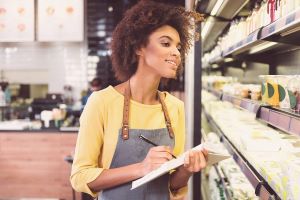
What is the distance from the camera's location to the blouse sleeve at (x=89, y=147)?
4.75 ft

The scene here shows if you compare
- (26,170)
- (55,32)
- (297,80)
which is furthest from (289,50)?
(55,32)

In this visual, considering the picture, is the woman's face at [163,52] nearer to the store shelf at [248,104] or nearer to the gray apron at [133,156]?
the gray apron at [133,156]

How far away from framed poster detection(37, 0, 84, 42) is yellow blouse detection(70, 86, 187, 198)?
12.8 ft

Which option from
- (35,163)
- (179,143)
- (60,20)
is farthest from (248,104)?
(60,20)

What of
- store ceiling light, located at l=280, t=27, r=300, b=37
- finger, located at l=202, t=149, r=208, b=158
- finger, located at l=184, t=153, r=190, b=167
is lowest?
finger, located at l=184, t=153, r=190, b=167

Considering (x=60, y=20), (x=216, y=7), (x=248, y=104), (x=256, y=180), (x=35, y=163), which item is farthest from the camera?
(x=60, y=20)

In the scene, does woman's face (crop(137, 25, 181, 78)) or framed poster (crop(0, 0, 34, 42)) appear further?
framed poster (crop(0, 0, 34, 42))

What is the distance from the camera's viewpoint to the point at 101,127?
149 centimetres

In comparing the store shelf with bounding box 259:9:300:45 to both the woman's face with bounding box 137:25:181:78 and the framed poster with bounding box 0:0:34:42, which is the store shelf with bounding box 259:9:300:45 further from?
the framed poster with bounding box 0:0:34:42

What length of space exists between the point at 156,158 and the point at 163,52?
41 centimetres

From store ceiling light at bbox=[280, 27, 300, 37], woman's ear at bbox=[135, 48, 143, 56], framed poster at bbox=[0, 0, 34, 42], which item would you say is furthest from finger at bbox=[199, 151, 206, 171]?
framed poster at bbox=[0, 0, 34, 42]

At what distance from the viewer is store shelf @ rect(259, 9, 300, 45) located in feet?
4.52

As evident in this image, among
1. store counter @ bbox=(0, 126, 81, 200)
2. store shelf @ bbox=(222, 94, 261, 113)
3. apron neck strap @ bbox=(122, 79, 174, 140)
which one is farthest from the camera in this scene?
store counter @ bbox=(0, 126, 81, 200)

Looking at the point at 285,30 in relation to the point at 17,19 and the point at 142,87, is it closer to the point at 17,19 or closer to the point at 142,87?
the point at 142,87
